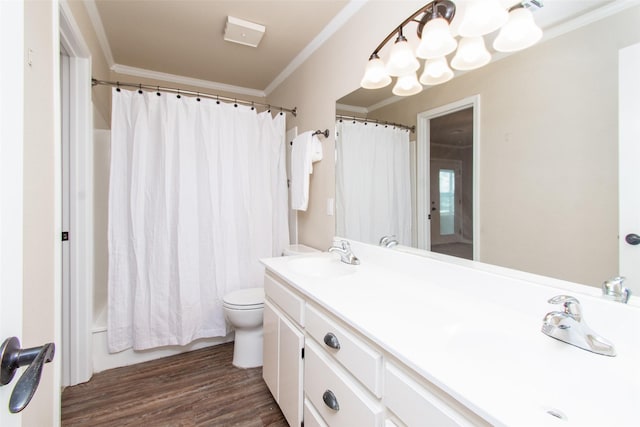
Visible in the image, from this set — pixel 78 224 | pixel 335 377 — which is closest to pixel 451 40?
pixel 335 377

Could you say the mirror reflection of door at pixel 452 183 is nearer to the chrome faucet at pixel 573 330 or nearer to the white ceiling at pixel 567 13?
the white ceiling at pixel 567 13

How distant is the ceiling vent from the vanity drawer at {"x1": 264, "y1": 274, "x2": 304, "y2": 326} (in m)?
1.73

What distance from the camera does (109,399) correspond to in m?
1.68

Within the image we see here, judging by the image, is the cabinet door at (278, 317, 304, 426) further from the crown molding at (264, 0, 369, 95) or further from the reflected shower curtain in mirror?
the crown molding at (264, 0, 369, 95)

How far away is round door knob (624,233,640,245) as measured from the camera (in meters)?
0.76

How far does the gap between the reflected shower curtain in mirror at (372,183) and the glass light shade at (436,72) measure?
268mm

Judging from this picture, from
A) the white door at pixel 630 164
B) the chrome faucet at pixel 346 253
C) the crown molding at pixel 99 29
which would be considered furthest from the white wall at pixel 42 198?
the white door at pixel 630 164

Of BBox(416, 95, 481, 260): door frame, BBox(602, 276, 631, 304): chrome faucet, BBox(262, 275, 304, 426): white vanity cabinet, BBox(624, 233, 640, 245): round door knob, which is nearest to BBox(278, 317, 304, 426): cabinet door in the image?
BBox(262, 275, 304, 426): white vanity cabinet

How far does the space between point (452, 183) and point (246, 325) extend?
5.24 ft

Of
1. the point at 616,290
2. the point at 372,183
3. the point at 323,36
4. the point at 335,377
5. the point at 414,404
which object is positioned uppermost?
the point at 323,36

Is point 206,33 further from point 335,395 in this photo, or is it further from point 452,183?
point 335,395

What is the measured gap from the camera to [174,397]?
1697 mm

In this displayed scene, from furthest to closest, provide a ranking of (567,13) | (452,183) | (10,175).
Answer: (452,183) → (567,13) → (10,175)

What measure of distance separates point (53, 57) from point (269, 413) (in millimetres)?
1979
